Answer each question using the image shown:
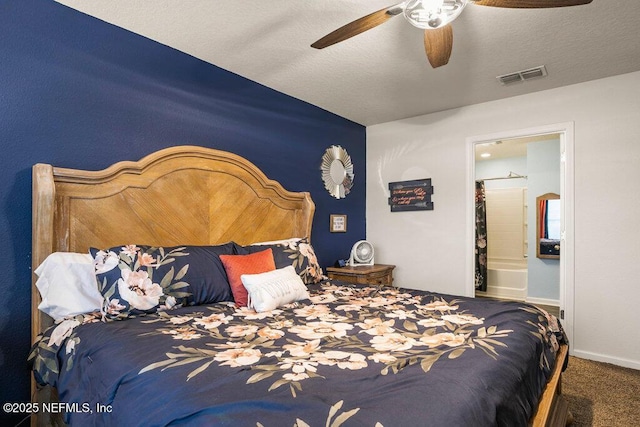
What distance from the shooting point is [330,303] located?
82.9 inches

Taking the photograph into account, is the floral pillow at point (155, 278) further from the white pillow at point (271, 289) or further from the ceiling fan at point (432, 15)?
the ceiling fan at point (432, 15)

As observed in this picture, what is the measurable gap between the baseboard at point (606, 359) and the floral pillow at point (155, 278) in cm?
307

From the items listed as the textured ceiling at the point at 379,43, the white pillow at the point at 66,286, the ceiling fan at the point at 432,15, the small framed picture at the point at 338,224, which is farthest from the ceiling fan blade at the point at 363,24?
the small framed picture at the point at 338,224

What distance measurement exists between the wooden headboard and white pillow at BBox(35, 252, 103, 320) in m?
0.10

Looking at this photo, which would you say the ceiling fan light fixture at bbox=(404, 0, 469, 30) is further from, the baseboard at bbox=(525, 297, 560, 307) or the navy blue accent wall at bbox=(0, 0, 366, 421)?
the baseboard at bbox=(525, 297, 560, 307)

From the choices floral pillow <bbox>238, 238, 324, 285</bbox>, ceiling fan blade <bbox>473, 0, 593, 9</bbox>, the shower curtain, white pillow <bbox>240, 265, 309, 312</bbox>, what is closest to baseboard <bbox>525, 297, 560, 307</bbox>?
the shower curtain

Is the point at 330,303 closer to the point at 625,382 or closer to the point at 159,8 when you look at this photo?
the point at 159,8

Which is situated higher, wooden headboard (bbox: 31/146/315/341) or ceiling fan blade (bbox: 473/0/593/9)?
ceiling fan blade (bbox: 473/0/593/9)

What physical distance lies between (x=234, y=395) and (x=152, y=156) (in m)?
1.87

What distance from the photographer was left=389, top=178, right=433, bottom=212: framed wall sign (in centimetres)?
398

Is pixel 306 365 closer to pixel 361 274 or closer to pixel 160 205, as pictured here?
pixel 160 205

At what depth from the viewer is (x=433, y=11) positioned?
1.70 m

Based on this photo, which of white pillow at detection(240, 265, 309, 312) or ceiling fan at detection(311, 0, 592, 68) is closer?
ceiling fan at detection(311, 0, 592, 68)

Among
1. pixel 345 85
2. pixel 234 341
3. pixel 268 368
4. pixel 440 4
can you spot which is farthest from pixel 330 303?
pixel 345 85
